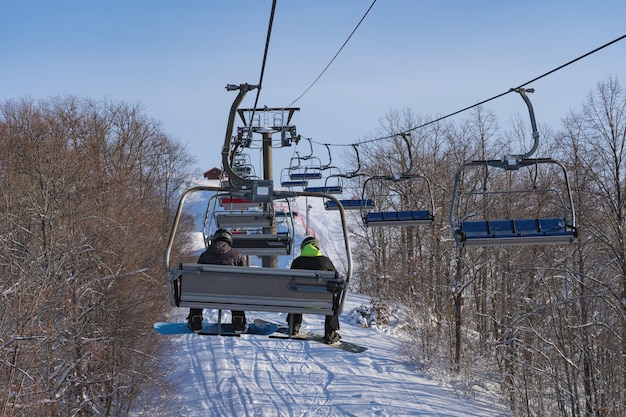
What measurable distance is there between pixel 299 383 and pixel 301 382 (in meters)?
0.09

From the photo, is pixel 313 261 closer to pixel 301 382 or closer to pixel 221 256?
pixel 221 256

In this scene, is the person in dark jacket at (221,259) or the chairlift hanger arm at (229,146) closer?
the chairlift hanger arm at (229,146)

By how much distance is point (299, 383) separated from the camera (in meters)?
19.4

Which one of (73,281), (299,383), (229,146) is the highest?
(229,146)

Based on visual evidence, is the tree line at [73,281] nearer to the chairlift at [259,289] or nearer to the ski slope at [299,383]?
the ski slope at [299,383]

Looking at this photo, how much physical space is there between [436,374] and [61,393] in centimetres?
1263

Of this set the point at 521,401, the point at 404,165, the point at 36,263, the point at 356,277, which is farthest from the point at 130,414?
the point at 356,277

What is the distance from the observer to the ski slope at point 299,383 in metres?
18.0

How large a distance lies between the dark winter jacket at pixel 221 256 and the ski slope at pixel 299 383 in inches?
444

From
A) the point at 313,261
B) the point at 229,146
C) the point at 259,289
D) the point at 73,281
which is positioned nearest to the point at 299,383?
→ the point at 73,281

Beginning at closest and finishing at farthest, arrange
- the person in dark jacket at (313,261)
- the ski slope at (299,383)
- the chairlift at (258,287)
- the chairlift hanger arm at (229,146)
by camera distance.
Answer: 1. the chairlift at (258,287)
2. the chairlift hanger arm at (229,146)
3. the person in dark jacket at (313,261)
4. the ski slope at (299,383)

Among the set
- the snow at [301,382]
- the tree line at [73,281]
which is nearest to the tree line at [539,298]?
the snow at [301,382]

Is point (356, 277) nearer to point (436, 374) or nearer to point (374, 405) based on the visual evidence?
point (436, 374)

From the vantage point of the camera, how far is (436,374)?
22031 millimetres
